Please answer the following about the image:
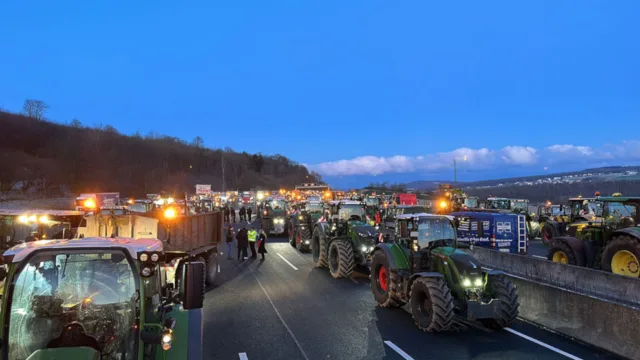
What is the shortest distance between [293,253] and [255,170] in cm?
16882

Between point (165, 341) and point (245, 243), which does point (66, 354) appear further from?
point (245, 243)

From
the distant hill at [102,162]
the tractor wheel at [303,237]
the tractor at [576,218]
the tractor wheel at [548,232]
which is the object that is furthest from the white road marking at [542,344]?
the distant hill at [102,162]

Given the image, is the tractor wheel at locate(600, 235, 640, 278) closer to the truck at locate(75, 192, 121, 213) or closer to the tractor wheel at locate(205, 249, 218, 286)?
the tractor wheel at locate(205, 249, 218, 286)

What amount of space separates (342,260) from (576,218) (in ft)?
36.0

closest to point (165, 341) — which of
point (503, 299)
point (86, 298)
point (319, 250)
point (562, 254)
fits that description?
point (86, 298)

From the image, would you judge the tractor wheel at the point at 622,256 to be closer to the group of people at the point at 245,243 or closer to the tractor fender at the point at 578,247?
the tractor fender at the point at 578,247

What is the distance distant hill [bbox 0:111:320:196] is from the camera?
3106 inches

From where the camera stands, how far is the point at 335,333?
930cm

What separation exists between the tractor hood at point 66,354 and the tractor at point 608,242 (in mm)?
13290

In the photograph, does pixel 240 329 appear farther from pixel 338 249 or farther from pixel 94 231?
pixel 338 249

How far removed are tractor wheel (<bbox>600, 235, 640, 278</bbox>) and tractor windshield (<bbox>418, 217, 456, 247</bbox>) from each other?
516cm

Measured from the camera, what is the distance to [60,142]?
111 metres

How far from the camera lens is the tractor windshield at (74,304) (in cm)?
396

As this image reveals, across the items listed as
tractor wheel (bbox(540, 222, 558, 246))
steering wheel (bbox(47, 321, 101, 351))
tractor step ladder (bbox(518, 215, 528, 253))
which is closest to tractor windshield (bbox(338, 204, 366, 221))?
tractor step ladder (bbox(518, 215, 528, 253))
